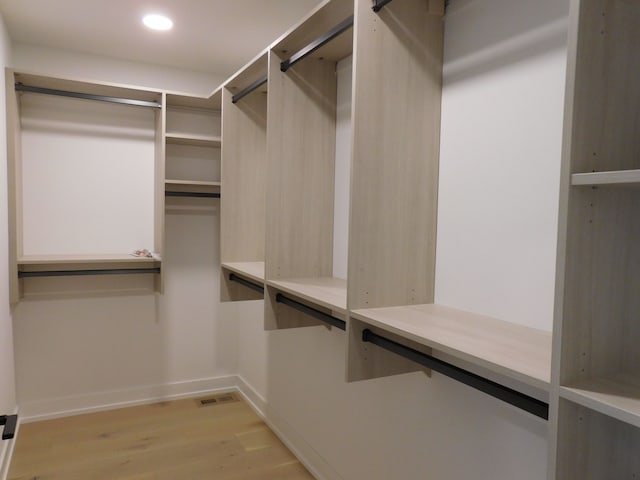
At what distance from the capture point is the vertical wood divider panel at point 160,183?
10.5ft

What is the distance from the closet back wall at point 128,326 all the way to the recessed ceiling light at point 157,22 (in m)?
0.78

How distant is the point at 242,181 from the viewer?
295 cm

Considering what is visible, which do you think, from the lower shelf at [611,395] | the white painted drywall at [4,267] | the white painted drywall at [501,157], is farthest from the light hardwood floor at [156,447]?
the lower shelf at [611,395]

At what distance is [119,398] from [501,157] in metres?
3.29

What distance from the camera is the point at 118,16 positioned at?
260cm

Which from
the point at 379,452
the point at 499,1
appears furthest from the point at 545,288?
the point at 379,452

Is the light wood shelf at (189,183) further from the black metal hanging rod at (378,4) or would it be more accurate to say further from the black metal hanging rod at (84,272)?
the black metal hanging rod at (378,4)

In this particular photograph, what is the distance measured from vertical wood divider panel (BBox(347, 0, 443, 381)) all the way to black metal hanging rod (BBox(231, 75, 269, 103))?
96cm

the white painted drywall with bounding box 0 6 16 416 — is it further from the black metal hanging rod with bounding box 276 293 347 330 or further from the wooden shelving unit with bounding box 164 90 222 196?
the black metal hanging rod with bounding box 276 293 347 330

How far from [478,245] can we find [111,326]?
2.94m

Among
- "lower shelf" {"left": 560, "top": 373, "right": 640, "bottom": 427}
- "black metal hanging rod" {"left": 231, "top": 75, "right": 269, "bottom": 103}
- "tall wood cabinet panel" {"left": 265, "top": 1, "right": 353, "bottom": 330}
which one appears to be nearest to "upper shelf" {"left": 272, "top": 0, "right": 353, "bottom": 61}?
"tall wood cabinet panel" {"left": 265, "top": 1, "right": 353, "bottom": 330}

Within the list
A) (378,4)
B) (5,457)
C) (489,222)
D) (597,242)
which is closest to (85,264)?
(5,457)

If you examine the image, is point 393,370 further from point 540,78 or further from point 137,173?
point 137,173

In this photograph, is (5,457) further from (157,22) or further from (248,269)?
(157,22)
